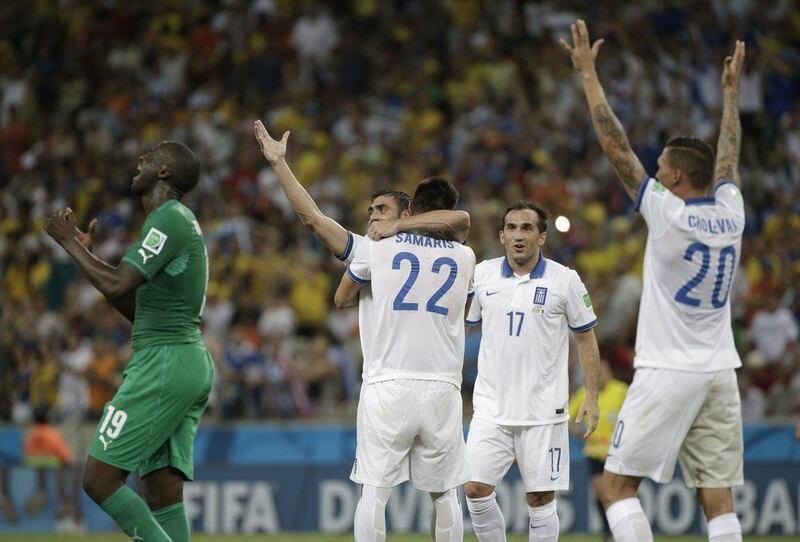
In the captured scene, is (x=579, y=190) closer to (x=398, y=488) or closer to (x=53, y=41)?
(x=398, y=488)

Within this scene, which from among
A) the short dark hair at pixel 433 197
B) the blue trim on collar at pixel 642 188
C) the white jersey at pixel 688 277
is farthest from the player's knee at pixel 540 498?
the blue trim on collar at pixel 642 188

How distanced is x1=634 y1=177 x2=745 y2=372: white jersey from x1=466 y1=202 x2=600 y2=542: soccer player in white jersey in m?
1.54

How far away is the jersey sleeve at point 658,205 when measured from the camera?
770 cm

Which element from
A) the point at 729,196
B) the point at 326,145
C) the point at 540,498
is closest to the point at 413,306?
the point at 540,498

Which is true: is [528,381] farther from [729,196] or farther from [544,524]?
[729,196]

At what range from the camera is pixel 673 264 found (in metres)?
7.78

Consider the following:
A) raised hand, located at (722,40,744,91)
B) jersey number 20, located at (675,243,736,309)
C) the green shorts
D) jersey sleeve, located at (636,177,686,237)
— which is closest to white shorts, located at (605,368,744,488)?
jersey number 20, located at (675,243,736,309)

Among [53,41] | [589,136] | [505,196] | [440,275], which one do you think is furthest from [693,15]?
[440,275]

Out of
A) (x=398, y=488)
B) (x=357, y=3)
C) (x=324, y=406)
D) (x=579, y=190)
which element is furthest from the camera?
(x=357, y=3)

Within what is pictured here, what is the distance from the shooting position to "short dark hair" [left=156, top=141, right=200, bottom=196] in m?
8.14

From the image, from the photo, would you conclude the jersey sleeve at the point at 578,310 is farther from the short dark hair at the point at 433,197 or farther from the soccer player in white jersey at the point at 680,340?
the soccer player in white jersey at the point at 680,340

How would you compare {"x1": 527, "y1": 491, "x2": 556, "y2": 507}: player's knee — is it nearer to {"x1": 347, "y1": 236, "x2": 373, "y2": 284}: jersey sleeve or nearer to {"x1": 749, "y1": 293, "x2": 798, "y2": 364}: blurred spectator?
{"x1": 347, "y1": 236, "x2": 373, "y2": 284}: jersey sleeve

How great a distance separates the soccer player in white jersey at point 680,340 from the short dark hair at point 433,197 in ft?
5.10

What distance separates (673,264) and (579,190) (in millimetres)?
10943
